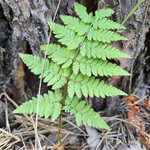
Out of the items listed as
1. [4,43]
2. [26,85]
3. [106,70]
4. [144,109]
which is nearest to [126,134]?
[144,109]

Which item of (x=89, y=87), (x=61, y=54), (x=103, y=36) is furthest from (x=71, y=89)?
(x=103, y=36)

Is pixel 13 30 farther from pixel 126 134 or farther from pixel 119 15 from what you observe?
pixel 126 134

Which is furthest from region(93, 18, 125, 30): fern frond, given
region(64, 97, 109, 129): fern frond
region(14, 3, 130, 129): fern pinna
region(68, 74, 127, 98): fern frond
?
region(64, 97, 109, 129): fern frond

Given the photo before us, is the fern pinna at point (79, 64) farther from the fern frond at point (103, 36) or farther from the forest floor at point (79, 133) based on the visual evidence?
the forest floor at point (79, 133)

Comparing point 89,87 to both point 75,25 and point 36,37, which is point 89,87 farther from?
point 36,37

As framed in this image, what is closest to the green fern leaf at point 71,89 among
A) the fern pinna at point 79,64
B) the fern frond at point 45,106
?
the fern pinna at point 79,64

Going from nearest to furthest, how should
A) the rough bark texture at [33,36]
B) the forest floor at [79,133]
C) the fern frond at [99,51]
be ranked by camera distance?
the fern frond at [99,51], the rough bark texture at [33,36], the forest floor at [79,133]

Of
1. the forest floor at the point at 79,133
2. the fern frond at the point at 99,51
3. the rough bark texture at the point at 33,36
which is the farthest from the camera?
the forest floor at the point at 79,133
